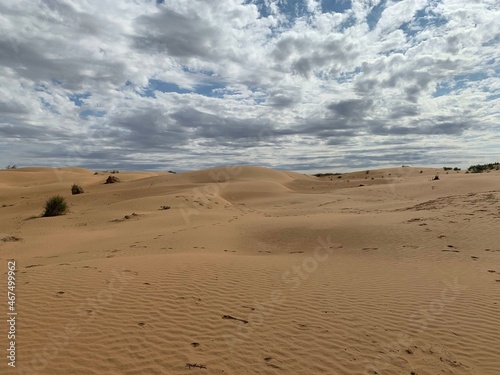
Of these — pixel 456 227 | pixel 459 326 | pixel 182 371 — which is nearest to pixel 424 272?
pixel 459 326

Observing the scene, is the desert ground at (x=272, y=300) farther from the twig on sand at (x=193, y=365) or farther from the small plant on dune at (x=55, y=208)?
the small plant on dune at (x=55, y=208)

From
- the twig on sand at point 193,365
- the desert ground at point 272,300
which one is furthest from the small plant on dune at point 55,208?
the twig on sand at point 193,365

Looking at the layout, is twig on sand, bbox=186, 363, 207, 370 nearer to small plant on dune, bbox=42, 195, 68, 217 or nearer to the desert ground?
the desert ground

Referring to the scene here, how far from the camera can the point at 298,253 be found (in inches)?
466

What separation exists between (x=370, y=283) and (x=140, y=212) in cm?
1663

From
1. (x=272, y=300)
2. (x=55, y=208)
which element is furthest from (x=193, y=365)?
(x=55, y=208)

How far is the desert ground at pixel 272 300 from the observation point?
462 cm

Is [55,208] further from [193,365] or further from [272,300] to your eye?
[193,365]

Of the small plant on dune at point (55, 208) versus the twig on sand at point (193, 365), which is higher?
the small plant on dune at point (55, 208)

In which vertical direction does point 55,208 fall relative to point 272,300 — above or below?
above

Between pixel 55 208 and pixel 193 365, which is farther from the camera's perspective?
pixel 55 208

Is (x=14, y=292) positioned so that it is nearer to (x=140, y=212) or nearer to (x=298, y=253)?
(x=298, y=253)

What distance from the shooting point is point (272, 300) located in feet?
22.0

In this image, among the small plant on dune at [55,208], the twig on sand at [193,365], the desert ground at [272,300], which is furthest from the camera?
the small plant on dune at [55,208]
